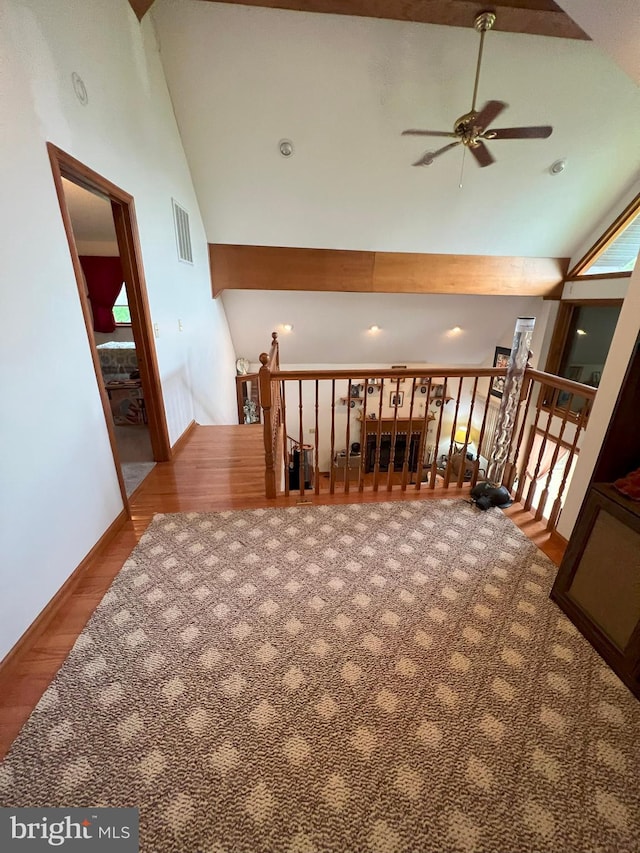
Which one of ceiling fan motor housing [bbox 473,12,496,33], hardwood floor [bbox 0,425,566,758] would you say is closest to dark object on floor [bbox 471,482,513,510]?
hardwood floor [bbox 0,425,566,758]

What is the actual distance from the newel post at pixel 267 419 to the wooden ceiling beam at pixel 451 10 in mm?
2378

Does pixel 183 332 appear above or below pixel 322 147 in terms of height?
below

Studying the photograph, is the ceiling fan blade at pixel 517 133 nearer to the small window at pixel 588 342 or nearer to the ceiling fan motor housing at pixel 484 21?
the ceiling fan motor housing at pixel 484 21

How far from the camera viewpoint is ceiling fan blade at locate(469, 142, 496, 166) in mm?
2653

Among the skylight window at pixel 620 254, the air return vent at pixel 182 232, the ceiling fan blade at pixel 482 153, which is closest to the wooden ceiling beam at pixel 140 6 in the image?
the air return vent at pixel 182 232

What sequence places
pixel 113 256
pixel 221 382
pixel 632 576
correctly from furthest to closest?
pixel 221 382 → pixel 113 256 → pixel 632 576

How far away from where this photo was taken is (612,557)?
55.3 inches

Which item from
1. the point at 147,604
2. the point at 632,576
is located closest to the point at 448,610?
the point at 632,576

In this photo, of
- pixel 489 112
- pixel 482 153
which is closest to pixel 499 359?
pixel 482 153

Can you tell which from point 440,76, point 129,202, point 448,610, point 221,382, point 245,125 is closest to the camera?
point 448,610

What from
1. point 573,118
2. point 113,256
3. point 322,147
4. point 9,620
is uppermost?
point 573,118

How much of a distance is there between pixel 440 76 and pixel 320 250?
78.8 inches

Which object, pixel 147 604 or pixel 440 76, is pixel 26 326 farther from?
pixel 440 76

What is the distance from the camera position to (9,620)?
1.34 m
